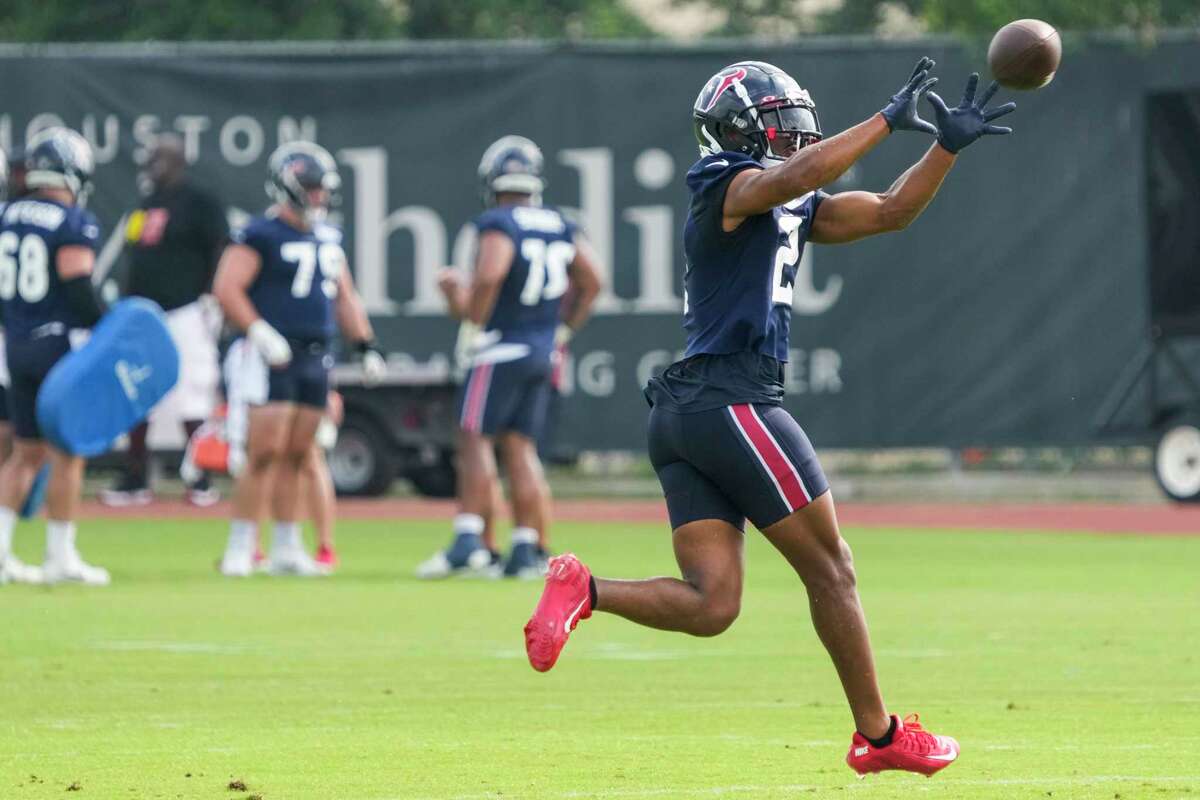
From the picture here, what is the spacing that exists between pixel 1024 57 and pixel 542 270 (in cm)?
719

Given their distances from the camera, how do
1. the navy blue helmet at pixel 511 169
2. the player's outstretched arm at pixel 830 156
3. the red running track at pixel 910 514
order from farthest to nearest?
the red running track at pixel 910 514 → the navy blue helmet at pixel 511 169 → the player's outstretched arm at pixel 830 156

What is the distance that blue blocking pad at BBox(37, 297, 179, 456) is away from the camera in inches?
503

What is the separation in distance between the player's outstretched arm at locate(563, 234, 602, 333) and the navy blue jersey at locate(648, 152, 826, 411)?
286 inches

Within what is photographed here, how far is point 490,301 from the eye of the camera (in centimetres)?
1327

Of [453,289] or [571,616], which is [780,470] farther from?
[453,289]

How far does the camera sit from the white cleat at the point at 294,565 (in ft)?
45.1

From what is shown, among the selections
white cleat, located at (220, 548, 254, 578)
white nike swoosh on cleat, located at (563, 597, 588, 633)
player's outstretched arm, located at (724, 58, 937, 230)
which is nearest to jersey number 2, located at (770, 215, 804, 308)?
player's outstretched arm, located at (724, 58, 937, 230)

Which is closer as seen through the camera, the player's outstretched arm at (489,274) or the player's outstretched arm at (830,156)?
the player's outstretched arm at (830,156)

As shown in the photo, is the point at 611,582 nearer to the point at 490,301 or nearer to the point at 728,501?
the point at 728,501

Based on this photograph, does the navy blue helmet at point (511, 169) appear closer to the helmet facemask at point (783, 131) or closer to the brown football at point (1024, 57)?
the helmet facemask at point (783, 131)

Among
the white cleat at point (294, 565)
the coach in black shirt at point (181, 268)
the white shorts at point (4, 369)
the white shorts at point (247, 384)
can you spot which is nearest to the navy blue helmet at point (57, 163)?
the white shorts at point (4, 369)

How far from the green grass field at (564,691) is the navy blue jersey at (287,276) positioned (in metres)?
1.54

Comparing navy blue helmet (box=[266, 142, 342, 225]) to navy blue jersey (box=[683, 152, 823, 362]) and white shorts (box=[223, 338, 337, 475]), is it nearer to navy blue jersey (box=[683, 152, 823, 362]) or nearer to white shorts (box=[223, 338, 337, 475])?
white shorts (box=[223, 338, 337, 475])

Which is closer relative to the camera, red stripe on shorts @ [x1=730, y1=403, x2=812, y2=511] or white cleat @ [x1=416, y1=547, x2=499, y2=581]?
red stripe on shorts @ [x1=730, y1=403, x2=812, y2=511]
